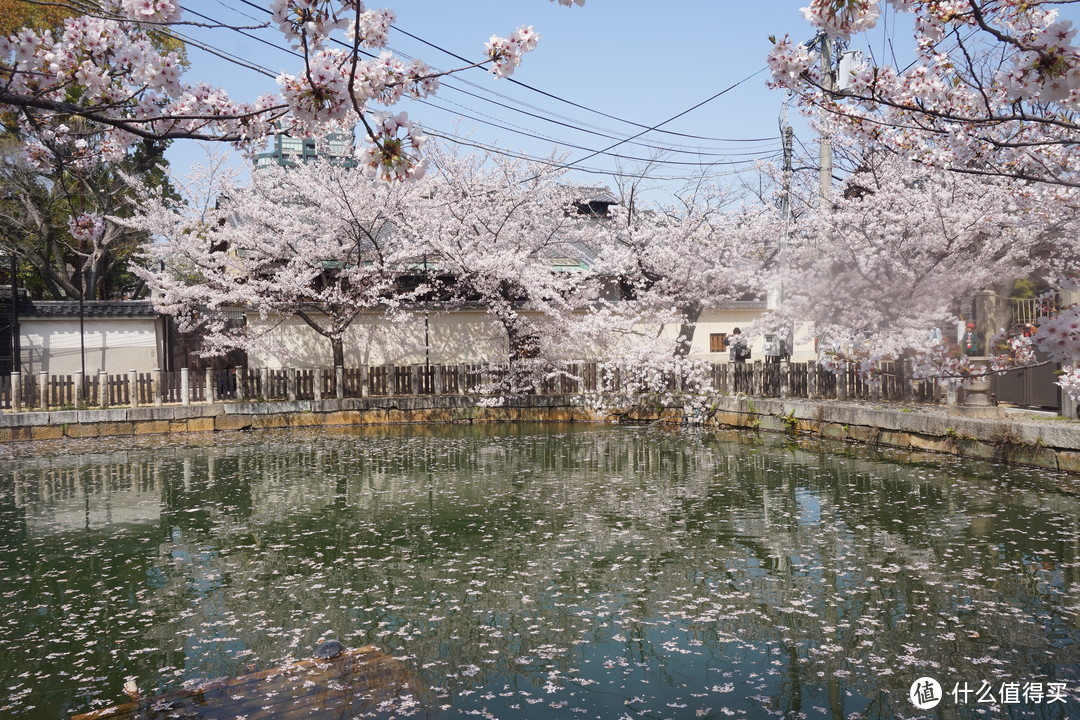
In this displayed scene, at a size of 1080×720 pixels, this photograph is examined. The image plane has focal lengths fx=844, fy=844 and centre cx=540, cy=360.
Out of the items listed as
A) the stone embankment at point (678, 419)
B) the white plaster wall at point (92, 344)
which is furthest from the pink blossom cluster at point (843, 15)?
the white plaster wall at point (92, 344)

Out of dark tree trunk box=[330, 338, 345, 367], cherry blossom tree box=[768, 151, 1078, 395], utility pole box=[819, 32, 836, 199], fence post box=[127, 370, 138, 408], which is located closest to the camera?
cherry blossom tree box=[768, 151, 1078, 395]

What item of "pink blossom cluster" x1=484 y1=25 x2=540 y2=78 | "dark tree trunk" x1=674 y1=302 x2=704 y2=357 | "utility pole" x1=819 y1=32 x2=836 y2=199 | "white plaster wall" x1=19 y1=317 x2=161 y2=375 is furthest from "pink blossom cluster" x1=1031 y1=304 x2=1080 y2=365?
"white plaster wall" x1=19 y1=317 x2=161 y2=375

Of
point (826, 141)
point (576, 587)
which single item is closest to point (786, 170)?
point (826, 141)

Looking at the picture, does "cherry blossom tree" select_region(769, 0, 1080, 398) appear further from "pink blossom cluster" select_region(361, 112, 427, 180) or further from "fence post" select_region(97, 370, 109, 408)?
"fence post" select_region(97, 370, 109, 408)

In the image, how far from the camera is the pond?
484 cm

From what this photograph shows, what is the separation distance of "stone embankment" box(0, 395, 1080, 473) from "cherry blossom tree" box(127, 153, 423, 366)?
2.18m

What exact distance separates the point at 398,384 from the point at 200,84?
16.5m

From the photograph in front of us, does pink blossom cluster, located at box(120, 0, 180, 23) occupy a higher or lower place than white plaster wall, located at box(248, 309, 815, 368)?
higher

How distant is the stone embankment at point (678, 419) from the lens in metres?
12.2

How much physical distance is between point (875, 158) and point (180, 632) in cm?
1718

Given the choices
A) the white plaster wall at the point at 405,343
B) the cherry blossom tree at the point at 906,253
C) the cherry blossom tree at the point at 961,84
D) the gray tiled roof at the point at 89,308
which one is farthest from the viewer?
the white plaster wall at the point at 405,343

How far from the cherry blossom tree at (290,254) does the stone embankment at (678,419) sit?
218 cm

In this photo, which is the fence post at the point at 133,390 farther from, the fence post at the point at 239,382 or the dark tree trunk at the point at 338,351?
the dark tree trunk at the point at 338,351

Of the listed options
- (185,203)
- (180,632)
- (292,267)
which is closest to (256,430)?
(292,267)
